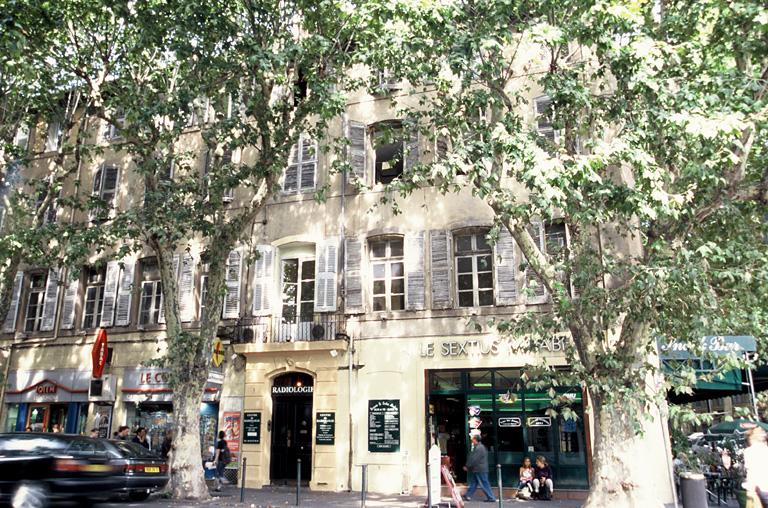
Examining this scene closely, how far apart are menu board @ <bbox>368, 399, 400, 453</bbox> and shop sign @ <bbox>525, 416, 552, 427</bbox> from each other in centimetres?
332

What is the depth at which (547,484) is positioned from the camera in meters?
14.4

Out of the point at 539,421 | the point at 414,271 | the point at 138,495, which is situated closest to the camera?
the point at 138,495

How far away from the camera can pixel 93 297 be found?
2128 centimetres

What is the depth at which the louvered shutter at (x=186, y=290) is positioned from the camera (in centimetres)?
1916

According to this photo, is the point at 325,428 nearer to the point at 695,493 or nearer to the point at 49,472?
the point at 49,472

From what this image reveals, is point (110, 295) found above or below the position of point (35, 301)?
below

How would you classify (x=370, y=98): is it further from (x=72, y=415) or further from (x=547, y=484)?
(x=72, y=415)

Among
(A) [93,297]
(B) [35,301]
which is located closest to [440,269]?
(A) [93,297]

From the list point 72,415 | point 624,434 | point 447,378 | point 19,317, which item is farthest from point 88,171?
point 624,434

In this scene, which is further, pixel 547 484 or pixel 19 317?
pixel 19 317

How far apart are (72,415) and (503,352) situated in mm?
13875

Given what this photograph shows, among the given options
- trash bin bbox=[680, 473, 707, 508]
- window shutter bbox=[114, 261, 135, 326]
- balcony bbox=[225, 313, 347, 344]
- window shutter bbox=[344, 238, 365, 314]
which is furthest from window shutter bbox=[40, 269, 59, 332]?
trash bin bbox=[680, 473, 707, 508]

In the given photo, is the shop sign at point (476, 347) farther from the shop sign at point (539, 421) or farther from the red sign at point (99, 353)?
the red sign at point (99, 353)

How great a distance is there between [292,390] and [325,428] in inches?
60.5
